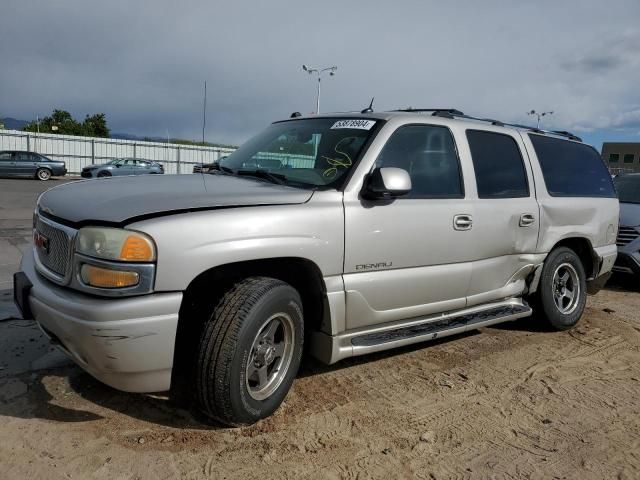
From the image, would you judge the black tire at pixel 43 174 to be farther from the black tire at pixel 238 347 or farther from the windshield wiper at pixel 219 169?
the black tire at pixel 238 347

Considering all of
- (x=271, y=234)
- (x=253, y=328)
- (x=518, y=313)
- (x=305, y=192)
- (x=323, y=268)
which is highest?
(x=305, y=192)

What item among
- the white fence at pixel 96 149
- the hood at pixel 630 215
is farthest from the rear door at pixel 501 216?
the white fence at pixel 96 149

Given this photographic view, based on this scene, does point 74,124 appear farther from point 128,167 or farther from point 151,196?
point 151,196

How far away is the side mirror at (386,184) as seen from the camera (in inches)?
122

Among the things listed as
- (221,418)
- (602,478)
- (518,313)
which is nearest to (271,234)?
(221,418)

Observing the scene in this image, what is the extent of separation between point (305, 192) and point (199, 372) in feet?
3.85

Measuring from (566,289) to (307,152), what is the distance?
3051 millimetres

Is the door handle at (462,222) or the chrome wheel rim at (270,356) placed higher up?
Answer: the door handle at (462,222)

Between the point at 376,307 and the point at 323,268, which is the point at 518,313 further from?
the point at 323,268

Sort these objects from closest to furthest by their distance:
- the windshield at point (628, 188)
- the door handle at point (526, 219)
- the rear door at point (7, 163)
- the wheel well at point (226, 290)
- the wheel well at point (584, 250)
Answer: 1. the wheel well at point (226, 290)
2. the door handle at point (526, 219)
3. the wheel well at point (584, 250)
4. the windshield at point (628, 188)
5. the rear door at point (7, 163)

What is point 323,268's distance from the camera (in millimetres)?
3041

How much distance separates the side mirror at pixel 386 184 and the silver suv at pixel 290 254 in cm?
1

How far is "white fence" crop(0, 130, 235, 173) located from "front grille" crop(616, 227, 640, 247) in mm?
25992

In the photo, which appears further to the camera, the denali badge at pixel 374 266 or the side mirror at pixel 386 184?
the denali badge at pixel 374 266
